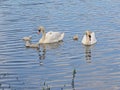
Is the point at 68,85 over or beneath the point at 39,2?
beneath

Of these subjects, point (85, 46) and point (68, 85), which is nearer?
point (68, 85)

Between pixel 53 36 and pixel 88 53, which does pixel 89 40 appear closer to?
pixel 53 36

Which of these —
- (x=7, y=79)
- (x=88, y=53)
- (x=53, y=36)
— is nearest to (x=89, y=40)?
(x=53, y=36)

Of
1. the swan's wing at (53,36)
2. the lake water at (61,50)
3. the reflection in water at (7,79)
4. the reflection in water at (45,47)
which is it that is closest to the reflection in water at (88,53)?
the lake water at (61,50)

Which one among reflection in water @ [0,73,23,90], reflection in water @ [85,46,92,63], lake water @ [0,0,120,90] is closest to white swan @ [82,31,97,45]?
lake water @ [0,0,120,90]

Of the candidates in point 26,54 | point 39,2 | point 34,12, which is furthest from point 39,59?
point 39,2

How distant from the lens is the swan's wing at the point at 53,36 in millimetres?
25636

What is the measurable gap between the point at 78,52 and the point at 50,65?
305 cm

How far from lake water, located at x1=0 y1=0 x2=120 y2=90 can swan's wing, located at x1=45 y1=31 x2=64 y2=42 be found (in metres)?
0.34

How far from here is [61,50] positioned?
75.6 ft

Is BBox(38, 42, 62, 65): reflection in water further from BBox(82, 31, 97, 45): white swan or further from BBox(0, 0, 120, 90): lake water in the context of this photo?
BBox(82, 31, 97, 45): white swan

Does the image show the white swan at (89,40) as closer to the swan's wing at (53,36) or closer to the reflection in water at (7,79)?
the swan's wing at (53,36)

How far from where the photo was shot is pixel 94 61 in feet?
67.0

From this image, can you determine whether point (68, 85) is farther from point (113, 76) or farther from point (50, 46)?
point (50, 46)
